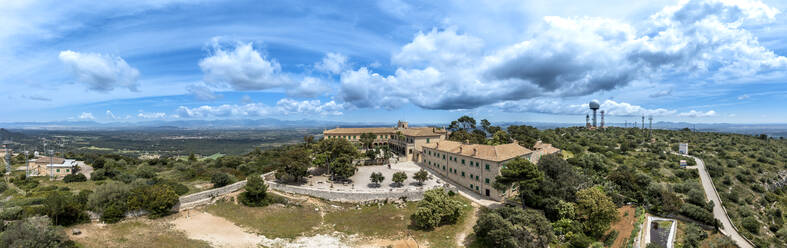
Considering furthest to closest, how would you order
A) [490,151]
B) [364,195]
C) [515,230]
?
[490,151]
[364,195]
[515,230]

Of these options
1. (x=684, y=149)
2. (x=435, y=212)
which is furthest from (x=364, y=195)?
(x=684, y=149)

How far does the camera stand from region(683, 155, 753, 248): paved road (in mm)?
31441

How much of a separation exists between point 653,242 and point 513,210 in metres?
14.3

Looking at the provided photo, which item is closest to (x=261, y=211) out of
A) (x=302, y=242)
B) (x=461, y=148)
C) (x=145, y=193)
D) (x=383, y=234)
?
(x=302, y=242)

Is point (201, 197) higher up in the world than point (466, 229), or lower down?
higher up

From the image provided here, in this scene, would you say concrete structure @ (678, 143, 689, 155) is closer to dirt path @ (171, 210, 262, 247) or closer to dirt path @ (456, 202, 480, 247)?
dirt path @ (456, 202, 480, 247)

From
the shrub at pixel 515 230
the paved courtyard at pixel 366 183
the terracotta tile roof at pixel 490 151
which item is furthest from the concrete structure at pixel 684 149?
the shrub at pixel 515 230

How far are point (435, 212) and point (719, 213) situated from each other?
130 feet

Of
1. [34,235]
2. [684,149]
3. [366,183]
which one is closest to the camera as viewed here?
[34,235]

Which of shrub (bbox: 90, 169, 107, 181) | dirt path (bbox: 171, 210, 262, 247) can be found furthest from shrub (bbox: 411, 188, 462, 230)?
shrub (bbox: 90, 169, 107, 181)

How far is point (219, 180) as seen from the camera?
129 feet

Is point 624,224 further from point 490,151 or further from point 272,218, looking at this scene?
point 272,218

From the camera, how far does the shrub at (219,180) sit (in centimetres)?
3916

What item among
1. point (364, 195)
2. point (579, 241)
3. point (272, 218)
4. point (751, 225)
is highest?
point (364, 195)
